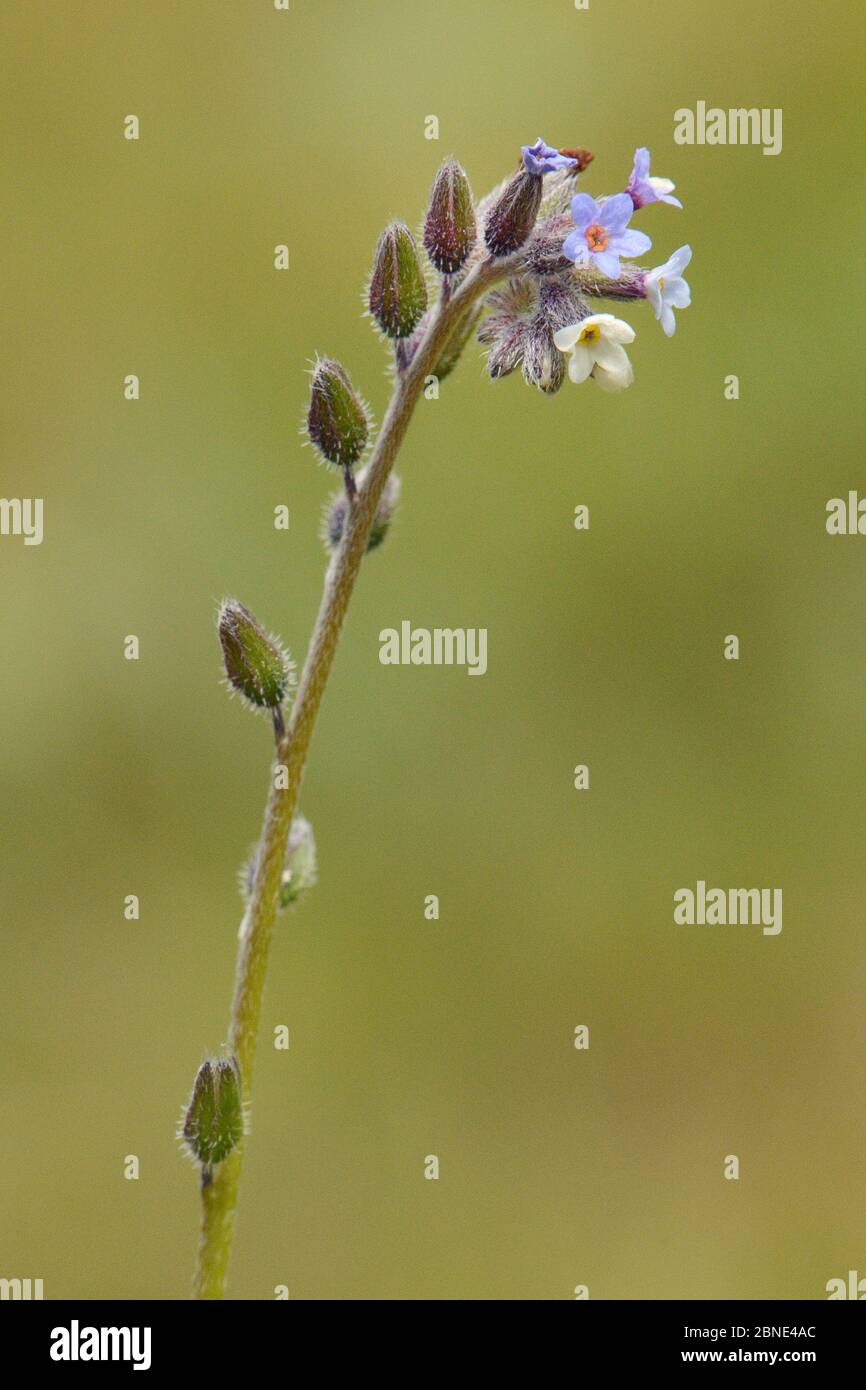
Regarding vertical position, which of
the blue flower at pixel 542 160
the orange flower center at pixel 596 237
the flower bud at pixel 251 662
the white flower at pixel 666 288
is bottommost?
the flower bud at pixel 251 662

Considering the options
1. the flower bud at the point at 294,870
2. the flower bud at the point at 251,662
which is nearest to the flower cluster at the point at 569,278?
the flower bud at the point at 251,662


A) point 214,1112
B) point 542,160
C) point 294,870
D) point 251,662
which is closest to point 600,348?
point 542,160

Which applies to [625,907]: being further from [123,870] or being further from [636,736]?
[123,870]

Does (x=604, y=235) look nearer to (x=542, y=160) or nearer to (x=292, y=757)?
(x=542, y=160)

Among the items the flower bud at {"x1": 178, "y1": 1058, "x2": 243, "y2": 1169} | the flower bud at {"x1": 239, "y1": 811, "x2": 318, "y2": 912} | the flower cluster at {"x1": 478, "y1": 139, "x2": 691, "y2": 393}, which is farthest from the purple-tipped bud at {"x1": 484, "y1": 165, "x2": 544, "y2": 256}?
the flower bud at {"x1": 178, "y1": 1058, "x2": 243, "y2": 1169}

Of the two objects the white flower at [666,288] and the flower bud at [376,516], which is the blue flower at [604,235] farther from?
A: the flower bud at [376,516]

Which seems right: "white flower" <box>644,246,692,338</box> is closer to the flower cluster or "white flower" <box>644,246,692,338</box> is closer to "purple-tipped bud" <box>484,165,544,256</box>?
the flower cluster
